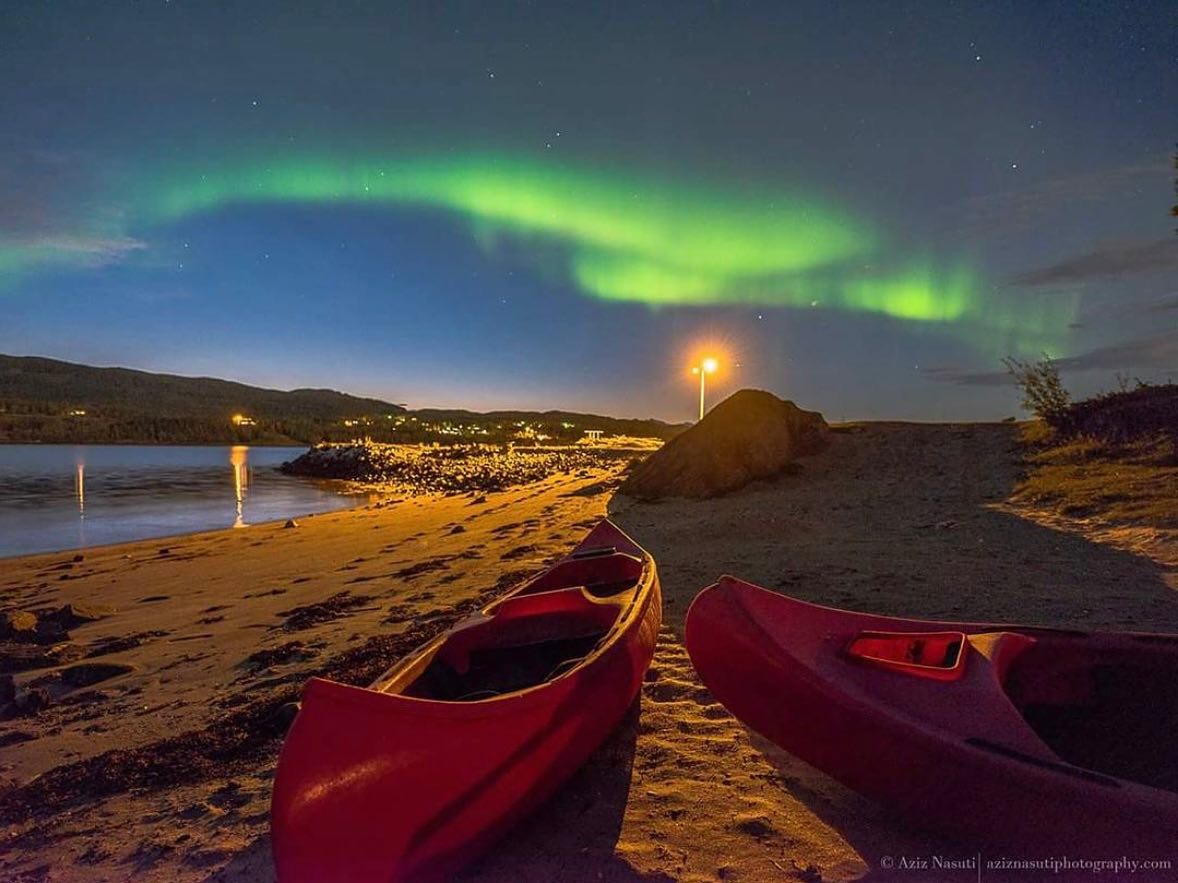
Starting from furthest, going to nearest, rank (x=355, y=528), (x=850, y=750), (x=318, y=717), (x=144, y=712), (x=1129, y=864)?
(x=355, y=528)
(x=144, y=712)
(x=850, y=750)
(x=318, y=717)
(x=1129, y=864)

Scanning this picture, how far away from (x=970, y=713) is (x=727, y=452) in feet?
40.3

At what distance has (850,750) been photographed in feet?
9.49

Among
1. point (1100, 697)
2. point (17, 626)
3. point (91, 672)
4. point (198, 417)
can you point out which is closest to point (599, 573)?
point (1100, 697)

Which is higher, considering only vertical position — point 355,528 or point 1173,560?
point 1173,560

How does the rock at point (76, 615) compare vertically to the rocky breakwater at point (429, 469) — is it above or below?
below

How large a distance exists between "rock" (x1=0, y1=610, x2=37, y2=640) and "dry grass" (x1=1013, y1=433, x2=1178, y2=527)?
13468mm

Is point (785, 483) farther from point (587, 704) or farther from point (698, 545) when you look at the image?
point (587, 704)

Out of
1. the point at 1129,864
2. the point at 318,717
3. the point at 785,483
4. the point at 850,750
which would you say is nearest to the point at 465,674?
the point at 318,717

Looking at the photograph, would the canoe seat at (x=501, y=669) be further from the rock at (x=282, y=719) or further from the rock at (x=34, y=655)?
the rock at (x=34, y=655)

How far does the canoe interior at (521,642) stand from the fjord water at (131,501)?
1352 cm

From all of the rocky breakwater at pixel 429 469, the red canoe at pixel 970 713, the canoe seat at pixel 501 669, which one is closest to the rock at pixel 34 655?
the canoe seat at pixel 501 669

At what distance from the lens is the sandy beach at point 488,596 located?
2.98 m

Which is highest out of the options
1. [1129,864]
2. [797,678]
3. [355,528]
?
[797,678]

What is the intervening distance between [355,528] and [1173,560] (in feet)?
45.3
